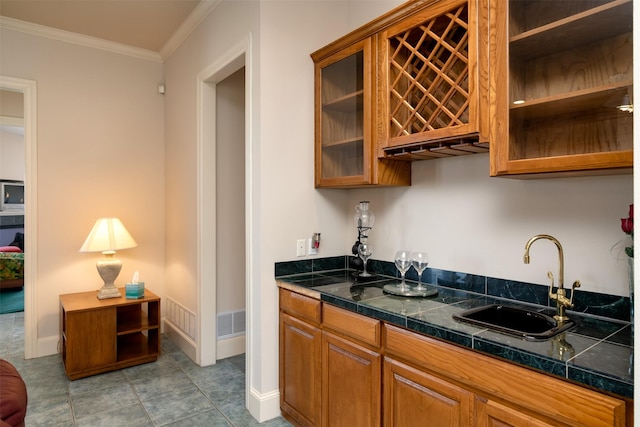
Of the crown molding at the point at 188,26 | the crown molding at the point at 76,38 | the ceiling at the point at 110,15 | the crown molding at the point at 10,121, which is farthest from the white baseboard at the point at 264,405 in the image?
the crown molding at the point at 10,121

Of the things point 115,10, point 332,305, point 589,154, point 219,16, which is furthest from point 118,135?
point 589,154

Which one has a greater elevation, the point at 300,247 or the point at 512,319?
the point at 300,247

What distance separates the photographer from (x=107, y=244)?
3.25 meters

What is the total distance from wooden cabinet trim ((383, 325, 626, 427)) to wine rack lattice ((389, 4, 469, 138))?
986 mm

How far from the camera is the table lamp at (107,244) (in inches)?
127

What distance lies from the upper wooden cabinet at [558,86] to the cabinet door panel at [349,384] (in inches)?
40.5

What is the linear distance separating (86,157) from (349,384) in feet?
10.7

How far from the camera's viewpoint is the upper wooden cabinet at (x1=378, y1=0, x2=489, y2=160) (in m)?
1.66

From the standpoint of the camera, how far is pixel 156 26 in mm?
3412

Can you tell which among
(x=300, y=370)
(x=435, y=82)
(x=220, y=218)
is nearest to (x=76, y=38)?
(x=220, y=218)

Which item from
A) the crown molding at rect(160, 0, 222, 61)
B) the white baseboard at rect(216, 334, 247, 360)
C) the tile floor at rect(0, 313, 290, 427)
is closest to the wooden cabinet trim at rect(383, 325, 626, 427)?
the tile floor at rect(0, 313, 290, 427)

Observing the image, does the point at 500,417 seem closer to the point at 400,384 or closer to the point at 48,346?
the point at 400,384

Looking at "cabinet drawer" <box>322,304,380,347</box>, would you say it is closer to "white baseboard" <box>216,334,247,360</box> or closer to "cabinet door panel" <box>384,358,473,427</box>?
"cabinet door panel" <box>384,358,473,427</box>

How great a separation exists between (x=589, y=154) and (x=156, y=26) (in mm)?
3471
